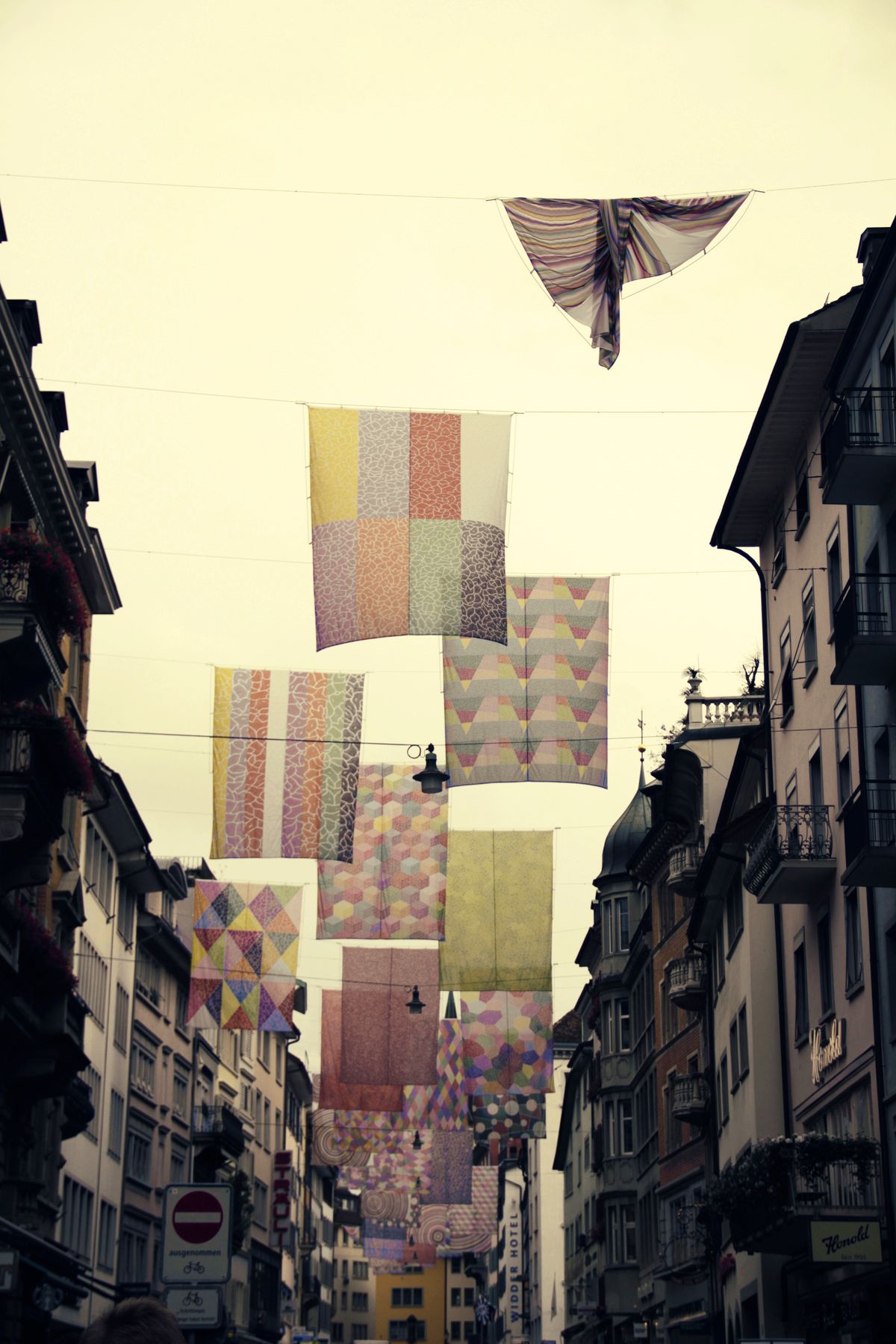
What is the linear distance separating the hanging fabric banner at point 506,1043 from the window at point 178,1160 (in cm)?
2723

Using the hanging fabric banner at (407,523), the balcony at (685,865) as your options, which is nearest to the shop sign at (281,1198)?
the balcony at (685,865)

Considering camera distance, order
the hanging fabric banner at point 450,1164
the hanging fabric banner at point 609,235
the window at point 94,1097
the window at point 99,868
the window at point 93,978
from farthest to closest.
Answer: the window at point 99,868 → the hanging fabric banner at point 450,1164 → the window at point 94,1097 → the window at point 93,978 → the hanging fabric banner at point 609,235

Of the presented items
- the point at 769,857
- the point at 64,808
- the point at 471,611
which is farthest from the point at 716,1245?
the point at 471,611

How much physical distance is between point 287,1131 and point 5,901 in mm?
75382

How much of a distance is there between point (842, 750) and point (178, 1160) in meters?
45.2

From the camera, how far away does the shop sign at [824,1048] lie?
30328 millimetres

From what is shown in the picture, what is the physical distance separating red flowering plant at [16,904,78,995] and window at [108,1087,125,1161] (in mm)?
22605

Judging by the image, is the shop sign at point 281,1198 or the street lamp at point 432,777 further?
the shop sign at point 281,1198

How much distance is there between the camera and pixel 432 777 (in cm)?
3344

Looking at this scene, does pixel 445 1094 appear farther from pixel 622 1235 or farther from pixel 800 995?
pixel 622 1235

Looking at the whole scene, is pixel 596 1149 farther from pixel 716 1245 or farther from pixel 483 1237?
pixel 716 1245

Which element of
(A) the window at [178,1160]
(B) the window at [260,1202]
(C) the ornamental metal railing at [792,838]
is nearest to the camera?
(C) the ornamental metal railing at [792,838]

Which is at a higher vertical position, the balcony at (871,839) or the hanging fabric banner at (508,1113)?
the balcony at (871,839)

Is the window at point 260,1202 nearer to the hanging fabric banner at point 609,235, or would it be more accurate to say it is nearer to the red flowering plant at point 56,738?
the red flowering plant at point 56,738
